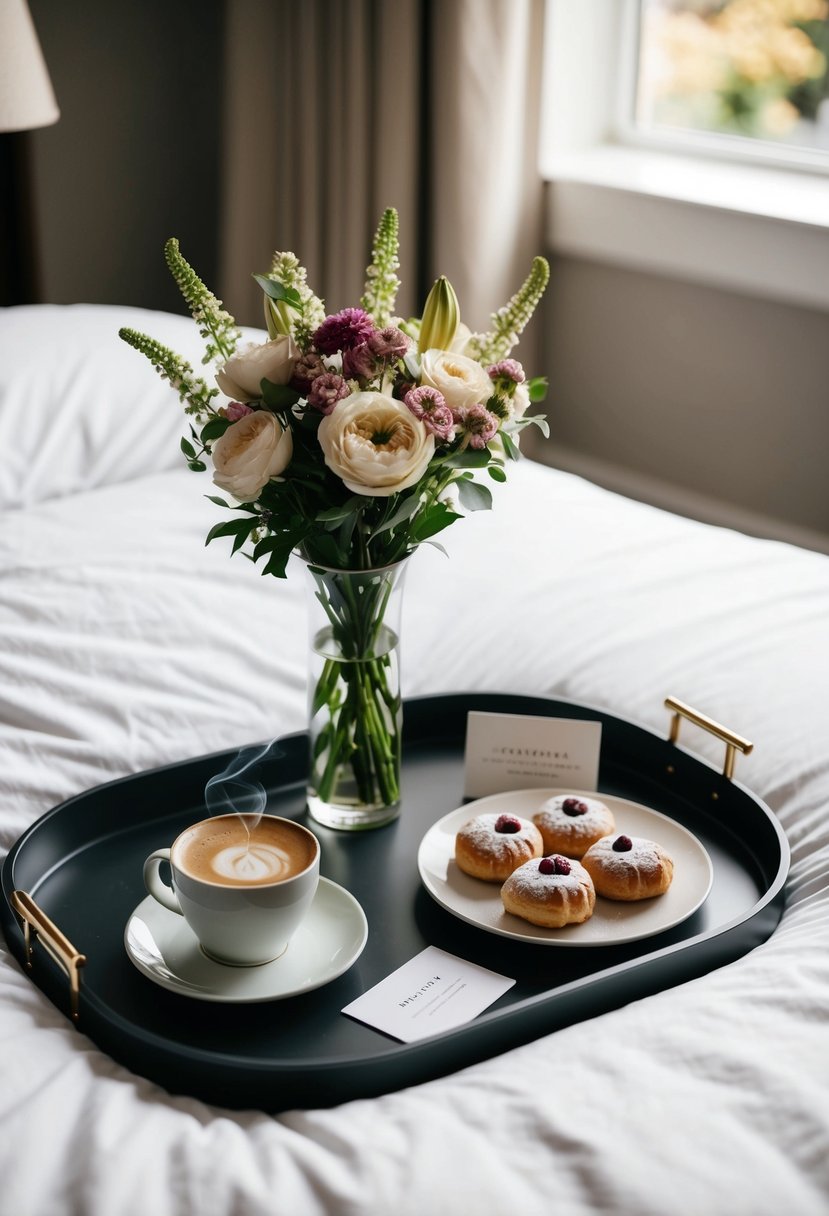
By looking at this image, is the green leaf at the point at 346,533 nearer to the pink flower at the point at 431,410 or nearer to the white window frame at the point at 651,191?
the pink flower at the point at 431,410

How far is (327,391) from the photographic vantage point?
911mm

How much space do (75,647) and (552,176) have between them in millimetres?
1605

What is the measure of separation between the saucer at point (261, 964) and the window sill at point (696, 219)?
1582 millimetres

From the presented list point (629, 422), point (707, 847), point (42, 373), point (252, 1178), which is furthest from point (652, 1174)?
point (629, 422)

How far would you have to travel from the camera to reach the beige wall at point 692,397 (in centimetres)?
232

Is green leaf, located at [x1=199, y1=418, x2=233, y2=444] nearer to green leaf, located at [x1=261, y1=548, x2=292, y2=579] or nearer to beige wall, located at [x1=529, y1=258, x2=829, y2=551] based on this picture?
green leaf, located at [x1=261, y1=548, x2=292, y2=579]

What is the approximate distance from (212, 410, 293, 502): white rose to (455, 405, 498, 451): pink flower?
0.43ft

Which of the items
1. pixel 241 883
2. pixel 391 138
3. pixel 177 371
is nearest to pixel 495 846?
pixel 241 883

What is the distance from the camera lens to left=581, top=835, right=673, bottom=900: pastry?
984 millimetres

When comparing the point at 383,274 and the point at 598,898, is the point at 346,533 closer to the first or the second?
the point at 383,274

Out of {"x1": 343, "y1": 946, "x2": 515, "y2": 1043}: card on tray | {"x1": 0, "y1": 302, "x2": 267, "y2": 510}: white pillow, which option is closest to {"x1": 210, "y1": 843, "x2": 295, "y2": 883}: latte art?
{"x1": 343, "y1": 946, "x2": 515, "y2": 1043}: card on tray

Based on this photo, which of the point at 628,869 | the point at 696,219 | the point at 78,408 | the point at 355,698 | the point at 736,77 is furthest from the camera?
the point at 736,77

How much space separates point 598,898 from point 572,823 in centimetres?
8

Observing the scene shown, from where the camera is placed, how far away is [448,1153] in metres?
0.71
